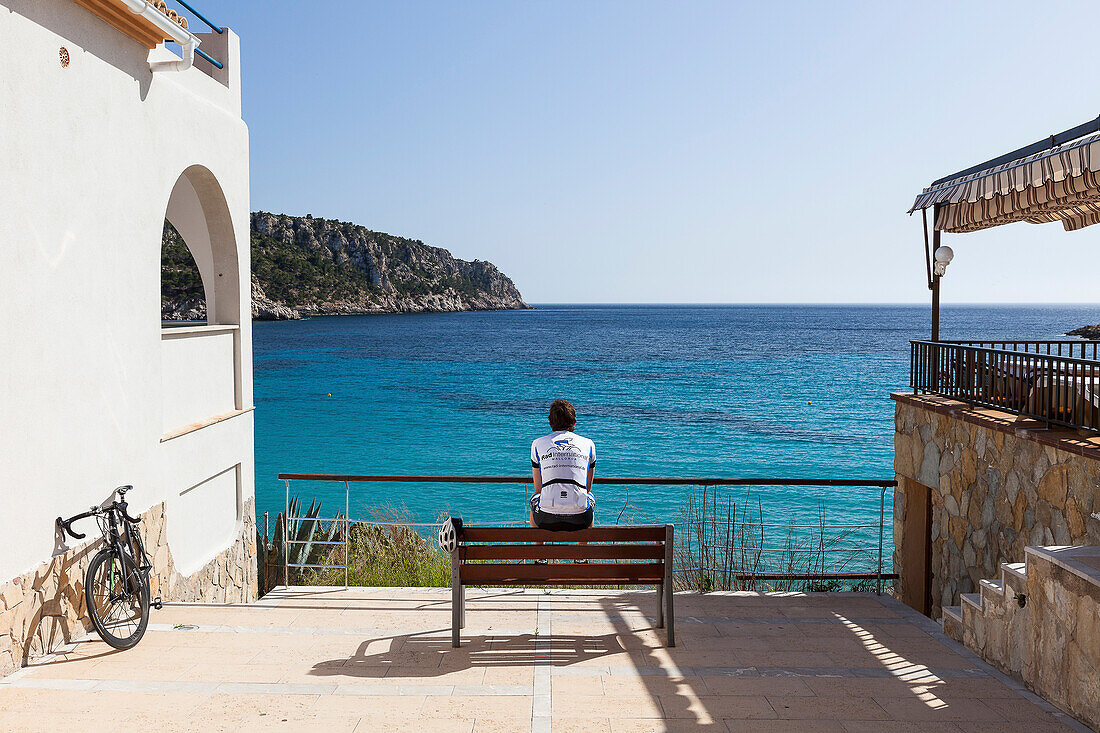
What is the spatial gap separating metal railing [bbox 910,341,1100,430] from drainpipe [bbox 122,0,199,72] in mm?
7165

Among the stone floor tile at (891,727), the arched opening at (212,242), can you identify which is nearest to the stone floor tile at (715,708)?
the stone floor tile at (891,727)

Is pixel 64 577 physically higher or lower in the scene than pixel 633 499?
higher

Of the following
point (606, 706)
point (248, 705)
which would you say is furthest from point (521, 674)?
point (248, 705)

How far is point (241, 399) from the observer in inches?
365

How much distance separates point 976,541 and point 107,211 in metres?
7.80

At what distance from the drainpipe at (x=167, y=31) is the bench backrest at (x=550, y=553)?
4.31 metres

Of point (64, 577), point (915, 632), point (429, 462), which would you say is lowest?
point (429, 462)

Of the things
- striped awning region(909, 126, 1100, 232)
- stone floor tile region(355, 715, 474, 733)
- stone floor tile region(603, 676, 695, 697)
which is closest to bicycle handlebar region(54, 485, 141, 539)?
stone floor tile region(355, 715, 474, 733)

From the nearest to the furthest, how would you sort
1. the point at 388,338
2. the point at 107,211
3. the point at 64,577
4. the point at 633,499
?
the point at 64,577, the point at 107,211, the point at 633,499, the point at 388,338

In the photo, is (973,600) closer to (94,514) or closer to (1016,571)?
(1016,571)

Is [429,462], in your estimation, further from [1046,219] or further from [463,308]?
[463,308]

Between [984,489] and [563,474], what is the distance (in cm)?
454

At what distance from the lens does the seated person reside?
5.26 metres

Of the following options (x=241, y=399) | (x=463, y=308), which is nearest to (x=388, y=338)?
(x=463, y=308)
